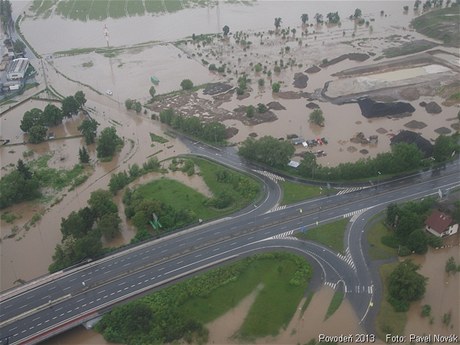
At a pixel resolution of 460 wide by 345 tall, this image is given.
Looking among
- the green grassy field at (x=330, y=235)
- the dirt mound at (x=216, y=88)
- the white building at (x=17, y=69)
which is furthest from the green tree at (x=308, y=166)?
the white building at (x=17, y=69)

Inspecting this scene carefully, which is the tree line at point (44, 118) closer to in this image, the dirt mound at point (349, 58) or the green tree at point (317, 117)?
the green tree at point (317, 117)

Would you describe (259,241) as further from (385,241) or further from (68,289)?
(68,289)

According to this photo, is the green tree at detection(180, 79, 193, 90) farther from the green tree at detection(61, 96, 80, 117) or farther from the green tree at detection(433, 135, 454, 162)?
the green tree at detection(433, 135, 454, 162)

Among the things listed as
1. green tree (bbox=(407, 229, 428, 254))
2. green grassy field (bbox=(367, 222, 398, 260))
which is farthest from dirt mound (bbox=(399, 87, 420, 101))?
green tree (bbox=(407, 229, 428, 254))

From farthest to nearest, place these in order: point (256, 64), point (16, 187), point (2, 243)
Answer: point (256, 64), point (16, 187), point (2, 243)

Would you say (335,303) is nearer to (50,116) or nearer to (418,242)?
(418,242)

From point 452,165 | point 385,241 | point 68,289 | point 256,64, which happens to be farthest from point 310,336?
point 256,64

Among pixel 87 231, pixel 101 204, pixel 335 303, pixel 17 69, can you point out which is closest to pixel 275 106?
pixel 101 204
